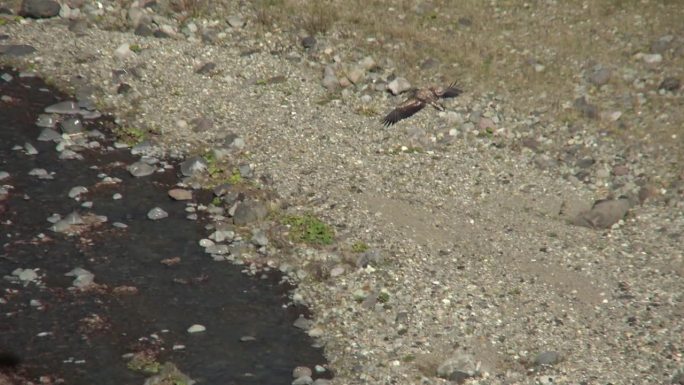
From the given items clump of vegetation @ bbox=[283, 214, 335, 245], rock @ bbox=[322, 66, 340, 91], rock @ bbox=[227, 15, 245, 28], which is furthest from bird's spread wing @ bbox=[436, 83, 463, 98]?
rock @ bbox=[227, 15, 245, 28]

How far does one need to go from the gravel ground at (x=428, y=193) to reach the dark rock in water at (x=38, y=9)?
0.49ft

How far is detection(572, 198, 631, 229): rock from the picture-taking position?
13.0m

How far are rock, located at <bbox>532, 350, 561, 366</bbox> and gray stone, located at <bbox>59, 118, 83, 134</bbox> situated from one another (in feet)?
24.9

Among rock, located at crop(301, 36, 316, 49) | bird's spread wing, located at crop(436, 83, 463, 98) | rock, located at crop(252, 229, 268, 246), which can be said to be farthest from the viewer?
rock, located at crop(301, 36, 316, 49)

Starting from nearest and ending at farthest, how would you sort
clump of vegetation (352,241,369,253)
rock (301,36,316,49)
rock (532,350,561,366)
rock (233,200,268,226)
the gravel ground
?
rock (532,350,561,366) < the gravel ground < clump of vegetation (352,241,369,253) < rock (233,200,268,226) < rock (301,36,316,49)

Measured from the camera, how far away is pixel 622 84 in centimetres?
1606

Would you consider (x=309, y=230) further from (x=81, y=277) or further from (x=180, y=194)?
(x=81, y=277)

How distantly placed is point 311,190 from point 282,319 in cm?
271

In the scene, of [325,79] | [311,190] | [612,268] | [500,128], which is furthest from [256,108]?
[612,268]

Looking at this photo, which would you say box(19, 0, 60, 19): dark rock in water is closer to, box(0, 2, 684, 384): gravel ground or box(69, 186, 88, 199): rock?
box(0, 2, 684, 384): gravel ground

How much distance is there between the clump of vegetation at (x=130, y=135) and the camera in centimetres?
1463

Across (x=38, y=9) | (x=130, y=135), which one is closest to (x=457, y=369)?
(x=130, y=135)

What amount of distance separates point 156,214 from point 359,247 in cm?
267

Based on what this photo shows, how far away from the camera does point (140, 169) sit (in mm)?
13898
